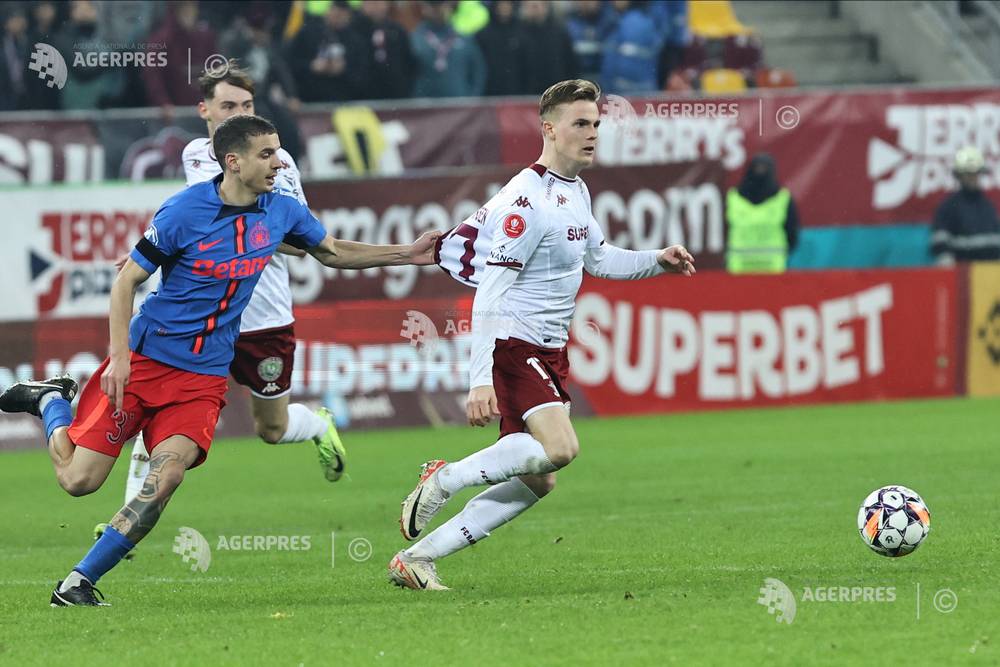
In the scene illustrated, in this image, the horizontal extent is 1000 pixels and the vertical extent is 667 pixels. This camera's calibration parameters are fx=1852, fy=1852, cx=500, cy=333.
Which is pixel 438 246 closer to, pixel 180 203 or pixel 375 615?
pixel 180 203

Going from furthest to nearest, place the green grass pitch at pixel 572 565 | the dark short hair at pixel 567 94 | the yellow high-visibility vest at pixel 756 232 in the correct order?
the yellow high-visibility vest at pixel 756 232 → the dark short hair at pixel 567 94 → the green grass pitch at pixel 572 565

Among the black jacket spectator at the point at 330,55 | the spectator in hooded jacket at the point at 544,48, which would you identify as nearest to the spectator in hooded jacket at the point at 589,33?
the spectator in hooded jacket at the point at 544,48

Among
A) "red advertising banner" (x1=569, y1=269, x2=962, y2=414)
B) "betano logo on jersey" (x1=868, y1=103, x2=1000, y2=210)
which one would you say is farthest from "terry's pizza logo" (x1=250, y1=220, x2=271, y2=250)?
"betano logo on jersey" (x1=868, y1=103, x2=1000, y2=210)

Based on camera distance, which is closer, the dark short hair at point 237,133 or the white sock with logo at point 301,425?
the dark short hair at point 237,133

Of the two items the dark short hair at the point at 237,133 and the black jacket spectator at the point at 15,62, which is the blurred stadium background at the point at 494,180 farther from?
the dark short hair at the point at 237,133

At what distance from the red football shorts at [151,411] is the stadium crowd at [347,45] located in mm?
9318

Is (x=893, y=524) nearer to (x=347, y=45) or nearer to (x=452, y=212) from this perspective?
(x=452, y=212)

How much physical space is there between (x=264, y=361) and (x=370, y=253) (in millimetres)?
1935

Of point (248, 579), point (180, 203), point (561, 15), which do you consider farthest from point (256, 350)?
point (561, 15)

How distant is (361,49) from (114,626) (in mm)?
12392

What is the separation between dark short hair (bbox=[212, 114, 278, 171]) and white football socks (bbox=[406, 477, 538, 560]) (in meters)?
1.84

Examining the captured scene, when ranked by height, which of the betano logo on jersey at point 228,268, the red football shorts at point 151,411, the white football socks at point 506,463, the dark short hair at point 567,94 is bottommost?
the white football socks at point 506,463

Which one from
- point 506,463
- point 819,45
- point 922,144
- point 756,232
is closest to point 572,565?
point 506,463

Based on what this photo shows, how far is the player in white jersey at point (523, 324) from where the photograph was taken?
795 cm
